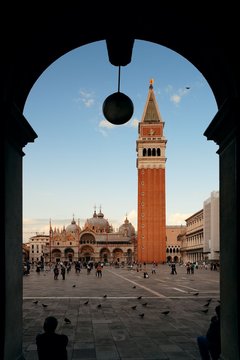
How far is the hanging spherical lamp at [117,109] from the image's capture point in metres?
4.93

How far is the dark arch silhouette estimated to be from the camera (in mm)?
5117

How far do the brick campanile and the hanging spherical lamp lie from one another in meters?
88.7

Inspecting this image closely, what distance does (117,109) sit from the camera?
4.92 meters

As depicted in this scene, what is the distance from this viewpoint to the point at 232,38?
17.0 ft

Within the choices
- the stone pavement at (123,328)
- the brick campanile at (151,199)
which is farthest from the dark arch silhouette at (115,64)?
the brick campanile at (151,199)

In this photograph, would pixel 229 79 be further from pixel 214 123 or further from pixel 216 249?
pixel 216 249

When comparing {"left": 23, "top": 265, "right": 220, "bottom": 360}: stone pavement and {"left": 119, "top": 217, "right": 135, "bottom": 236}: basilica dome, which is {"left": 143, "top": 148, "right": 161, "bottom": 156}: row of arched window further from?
{"left": 23, "top": 265, "right": 220, "bottom": 360}: stone pavement

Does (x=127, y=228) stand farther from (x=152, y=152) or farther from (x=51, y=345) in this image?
(x=51, y=345)

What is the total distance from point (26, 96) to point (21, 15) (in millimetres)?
1364

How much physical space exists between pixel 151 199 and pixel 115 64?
9061cm

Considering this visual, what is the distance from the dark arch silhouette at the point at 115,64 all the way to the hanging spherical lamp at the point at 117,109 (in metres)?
0.45

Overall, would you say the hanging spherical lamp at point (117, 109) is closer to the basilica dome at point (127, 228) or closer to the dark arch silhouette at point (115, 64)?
the dark arch silhouette at point (115, 64)

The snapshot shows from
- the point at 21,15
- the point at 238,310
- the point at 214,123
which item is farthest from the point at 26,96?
the point at 238,310

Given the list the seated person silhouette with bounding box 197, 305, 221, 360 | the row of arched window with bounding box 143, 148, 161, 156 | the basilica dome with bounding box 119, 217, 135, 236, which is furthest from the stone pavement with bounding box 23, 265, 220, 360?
the basilica dome with bounding box 119, 217, 135, 236
